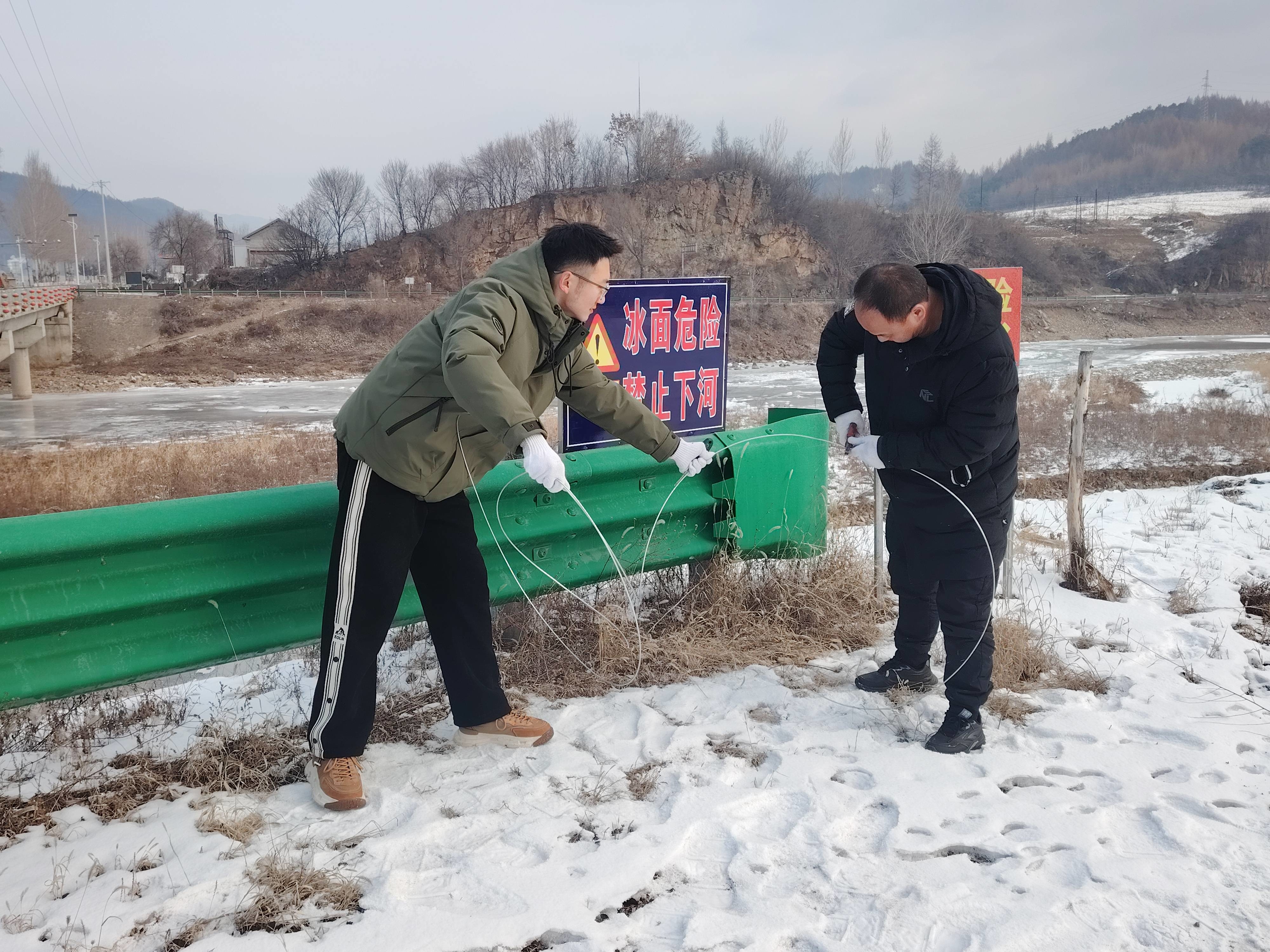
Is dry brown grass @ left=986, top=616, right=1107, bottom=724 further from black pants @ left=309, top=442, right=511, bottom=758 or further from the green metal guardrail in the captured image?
black pants @ left=309, top=442, right=511, bottom=758

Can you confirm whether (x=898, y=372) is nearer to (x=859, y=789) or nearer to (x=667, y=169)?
(x=859, y=789)

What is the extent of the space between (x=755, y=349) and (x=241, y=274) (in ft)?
144

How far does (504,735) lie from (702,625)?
4.17 ft

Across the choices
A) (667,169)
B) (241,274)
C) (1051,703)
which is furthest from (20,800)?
(667,169)

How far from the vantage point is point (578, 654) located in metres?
3.99

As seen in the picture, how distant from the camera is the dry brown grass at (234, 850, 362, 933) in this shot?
2.24 metres

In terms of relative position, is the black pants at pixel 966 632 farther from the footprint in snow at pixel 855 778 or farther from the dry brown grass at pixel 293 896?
the dry brown grass at pixel 293 896

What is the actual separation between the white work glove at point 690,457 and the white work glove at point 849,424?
0.57 meters

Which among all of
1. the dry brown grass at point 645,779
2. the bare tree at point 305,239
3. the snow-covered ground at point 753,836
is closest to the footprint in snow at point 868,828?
the snow-covered ground at point 753,836

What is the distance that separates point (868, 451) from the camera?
138 inches

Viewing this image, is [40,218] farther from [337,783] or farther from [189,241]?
[337,783]

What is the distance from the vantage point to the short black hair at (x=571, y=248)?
297cm

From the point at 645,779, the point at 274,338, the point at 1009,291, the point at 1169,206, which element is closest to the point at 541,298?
the point at 645,779

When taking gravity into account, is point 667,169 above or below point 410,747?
above
